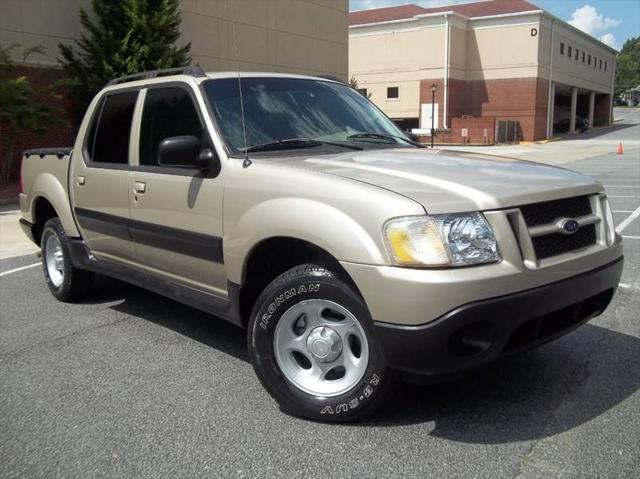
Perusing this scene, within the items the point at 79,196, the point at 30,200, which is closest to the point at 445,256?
the point at 79,196

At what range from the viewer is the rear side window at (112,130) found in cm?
475

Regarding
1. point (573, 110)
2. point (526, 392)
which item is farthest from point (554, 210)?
point (573, 110)

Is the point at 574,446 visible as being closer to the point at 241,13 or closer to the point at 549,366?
the point at 549,366

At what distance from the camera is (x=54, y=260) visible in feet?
19.4

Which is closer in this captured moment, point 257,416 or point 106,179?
point 257,416

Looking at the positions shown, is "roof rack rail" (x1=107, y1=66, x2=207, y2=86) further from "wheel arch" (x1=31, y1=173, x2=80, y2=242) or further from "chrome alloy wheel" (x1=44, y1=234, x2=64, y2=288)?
"chrome alloy wheel" (x1=44, y1=234, x2=64, y2=288)

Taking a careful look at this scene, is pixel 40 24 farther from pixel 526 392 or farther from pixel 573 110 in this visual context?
pixel 573 110

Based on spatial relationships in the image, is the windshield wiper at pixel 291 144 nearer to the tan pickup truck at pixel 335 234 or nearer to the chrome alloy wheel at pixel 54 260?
the tan pickup truck at pixel 335 234

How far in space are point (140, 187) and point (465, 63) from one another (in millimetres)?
52708

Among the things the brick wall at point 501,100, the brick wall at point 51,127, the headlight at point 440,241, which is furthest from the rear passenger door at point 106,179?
the brick wall at point 501,100

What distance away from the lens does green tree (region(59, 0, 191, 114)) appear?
17828 mm

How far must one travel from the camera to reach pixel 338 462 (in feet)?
9.62

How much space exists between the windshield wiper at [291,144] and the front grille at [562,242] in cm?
141

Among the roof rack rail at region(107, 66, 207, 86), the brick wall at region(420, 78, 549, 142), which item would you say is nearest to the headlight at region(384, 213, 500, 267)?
the roof rack rail at region(107, 66, 207, 86)
